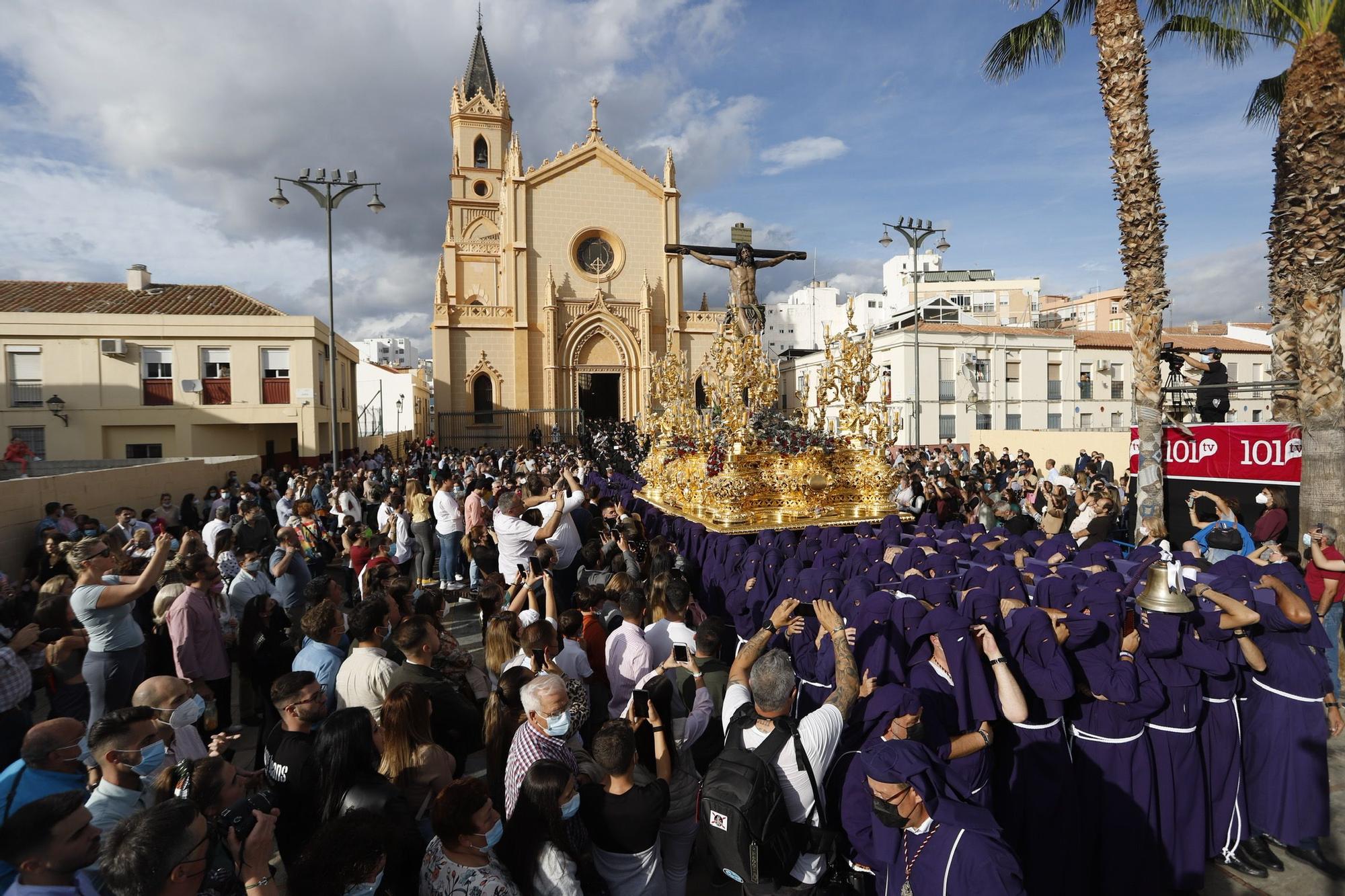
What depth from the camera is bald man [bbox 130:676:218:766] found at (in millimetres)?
2971

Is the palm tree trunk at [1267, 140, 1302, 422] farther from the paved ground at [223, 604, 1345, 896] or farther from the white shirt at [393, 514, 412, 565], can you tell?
the white shirt at [393, 514, 412, 565]

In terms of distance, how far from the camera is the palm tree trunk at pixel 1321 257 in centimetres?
776

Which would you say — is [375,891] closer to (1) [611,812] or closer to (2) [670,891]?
(1) [611,812]

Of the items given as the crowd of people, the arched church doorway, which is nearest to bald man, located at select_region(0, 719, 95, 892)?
the crowd of people

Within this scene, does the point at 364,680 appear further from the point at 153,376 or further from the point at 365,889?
the point at 153,376

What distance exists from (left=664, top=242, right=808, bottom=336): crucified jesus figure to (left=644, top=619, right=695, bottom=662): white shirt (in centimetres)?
635

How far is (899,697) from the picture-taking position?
315cm

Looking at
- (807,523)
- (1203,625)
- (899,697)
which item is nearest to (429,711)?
(899,697)

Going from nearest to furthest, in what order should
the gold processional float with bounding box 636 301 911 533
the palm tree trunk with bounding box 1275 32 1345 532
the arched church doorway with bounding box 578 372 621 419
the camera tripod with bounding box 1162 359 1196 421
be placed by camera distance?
the palm tree trunk with bounding box 1275 32 1345 532, the gold processional float with bounding box 636 301 911 533, the camera tripod with bounding box 1162 359 1196 421, the arched church doorway with bounding box 578 372 621 419

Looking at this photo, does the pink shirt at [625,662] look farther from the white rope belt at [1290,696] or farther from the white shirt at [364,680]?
the white rope belt at [1290,696]

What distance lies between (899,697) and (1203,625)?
1.91 metres

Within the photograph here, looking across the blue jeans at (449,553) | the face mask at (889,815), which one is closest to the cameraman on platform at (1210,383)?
the face mask at (889,815)

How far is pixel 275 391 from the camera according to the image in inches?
843

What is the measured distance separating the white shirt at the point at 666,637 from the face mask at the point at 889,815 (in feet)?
7.21
